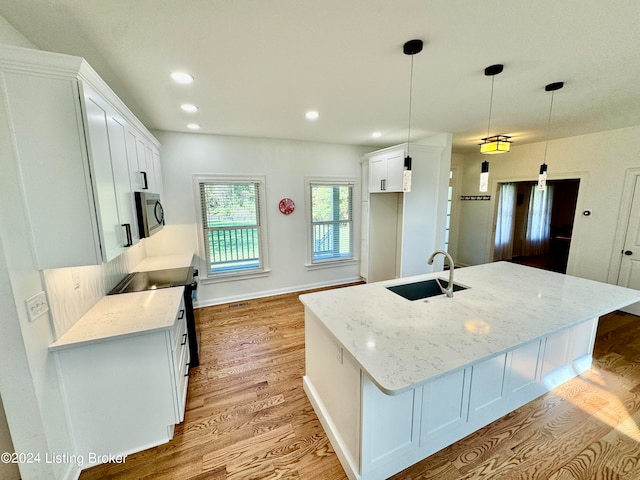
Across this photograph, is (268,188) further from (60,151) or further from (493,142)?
(493,142)

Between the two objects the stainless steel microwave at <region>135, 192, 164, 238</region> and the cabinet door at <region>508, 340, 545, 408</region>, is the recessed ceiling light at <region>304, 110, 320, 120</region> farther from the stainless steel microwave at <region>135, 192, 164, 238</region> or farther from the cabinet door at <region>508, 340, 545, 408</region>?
the cabinet door at <region>508, 340, 545, 408</region>

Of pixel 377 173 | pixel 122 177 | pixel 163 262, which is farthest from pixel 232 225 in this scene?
pixel 377 173

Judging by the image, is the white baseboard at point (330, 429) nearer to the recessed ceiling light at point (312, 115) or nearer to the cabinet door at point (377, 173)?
the recessed ceiling light at point (312, 115)

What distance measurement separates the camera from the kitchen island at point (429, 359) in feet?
4.11

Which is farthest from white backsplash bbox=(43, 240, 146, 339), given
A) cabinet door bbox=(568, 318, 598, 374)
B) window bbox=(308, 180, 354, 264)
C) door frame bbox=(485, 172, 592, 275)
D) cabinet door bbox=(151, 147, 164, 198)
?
door frame bbox=(485, 172, 592, 275)

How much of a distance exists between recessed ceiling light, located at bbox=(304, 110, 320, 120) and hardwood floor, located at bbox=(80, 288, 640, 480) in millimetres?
2671

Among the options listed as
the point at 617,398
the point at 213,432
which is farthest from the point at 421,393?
the point at 617,398

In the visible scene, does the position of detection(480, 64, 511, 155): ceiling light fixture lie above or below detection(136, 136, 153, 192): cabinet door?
above

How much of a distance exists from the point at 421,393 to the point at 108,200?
2181mm

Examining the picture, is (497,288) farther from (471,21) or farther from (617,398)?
(471,21)

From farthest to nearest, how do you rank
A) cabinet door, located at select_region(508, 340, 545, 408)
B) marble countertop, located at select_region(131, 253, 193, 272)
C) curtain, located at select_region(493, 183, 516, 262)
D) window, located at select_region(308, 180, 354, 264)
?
curtain, located at select_region(493, 183, 516, 262), window, located at select_region(308, 180, 354, 264), marble countertop, located at select_region(131, 253, 193, 272), cabinet door, located at select_region(508, 340, 545, 408)

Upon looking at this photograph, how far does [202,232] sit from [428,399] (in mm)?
3456

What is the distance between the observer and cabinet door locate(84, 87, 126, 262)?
1359 mm

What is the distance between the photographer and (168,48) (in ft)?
5.21
